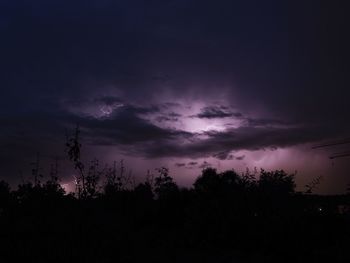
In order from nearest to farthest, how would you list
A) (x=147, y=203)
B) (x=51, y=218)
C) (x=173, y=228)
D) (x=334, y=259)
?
(x=334, y=259)
(x=51, y=218)
(x=173, y=228)
(x=147, y=203)

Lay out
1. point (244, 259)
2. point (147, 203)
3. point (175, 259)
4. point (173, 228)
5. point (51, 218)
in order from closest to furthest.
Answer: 1. point (244, 259)
2. point (175, 259)
3. point (51, 218)
4. point (173, 228)
5. point (147, 203)

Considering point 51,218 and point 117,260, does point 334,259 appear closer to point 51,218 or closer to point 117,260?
point 117,260

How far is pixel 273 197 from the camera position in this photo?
22.2 metres

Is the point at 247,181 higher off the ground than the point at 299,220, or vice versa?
the point at 247,181

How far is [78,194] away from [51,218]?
1691 mm

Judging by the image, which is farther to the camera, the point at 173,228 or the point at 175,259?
the point at 173,228

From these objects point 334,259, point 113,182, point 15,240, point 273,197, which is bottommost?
point 334,259

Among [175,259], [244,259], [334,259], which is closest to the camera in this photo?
[334,259]

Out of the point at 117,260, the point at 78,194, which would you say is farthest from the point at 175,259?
the point at 78,194

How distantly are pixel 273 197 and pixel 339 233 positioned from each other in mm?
3451

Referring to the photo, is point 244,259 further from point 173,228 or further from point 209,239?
point 173,228

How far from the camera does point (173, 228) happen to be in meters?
26.3

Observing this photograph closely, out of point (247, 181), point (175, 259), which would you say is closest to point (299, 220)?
point (175, 259)

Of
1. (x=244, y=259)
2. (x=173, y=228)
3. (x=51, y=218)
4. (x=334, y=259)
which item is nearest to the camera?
(x=334, y=259)
